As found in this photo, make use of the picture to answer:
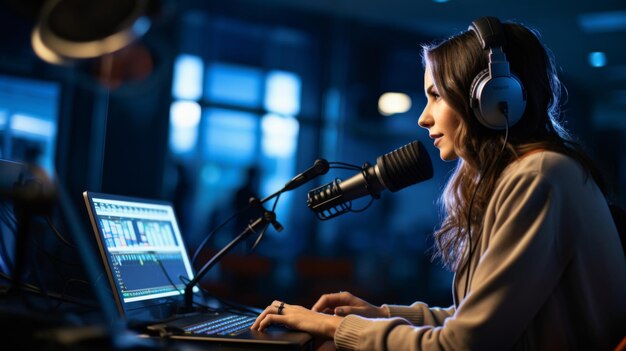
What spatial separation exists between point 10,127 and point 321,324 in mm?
1411

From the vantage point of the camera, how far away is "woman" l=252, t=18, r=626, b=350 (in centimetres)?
98

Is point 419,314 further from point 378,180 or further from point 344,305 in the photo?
point 378,180

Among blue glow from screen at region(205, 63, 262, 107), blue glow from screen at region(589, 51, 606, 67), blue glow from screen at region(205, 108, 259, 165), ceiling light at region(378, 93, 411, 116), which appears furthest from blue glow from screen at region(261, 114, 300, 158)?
blue glow from screen at region(589, 51, 606, 67)

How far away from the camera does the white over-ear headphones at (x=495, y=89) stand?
43.6 inches

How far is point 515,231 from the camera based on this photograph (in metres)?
1.00

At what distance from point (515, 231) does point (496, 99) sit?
0.27 metres

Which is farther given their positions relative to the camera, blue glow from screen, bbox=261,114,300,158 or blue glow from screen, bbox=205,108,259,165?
blue glow from screen, bbox=261,114,300,158

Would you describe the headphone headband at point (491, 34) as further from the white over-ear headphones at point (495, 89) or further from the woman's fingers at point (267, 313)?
the woman's fingers at point (267, 313)

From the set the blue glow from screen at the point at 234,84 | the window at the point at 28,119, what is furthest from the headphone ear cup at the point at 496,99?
the blue glow from screen at the point at 234,84

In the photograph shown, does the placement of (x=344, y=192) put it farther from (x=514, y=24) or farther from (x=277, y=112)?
(x=277, y=112)

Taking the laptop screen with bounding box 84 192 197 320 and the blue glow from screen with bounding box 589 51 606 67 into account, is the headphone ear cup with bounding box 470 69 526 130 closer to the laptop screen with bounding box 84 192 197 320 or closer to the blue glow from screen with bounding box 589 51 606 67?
the laptop screen with bounding box 84 192 197 320

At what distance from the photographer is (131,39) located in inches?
38.4

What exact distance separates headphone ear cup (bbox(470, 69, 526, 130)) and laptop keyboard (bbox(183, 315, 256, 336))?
2.18ft

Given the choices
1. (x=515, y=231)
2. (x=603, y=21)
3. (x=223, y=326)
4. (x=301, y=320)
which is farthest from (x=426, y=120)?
(x=603, y=21)
